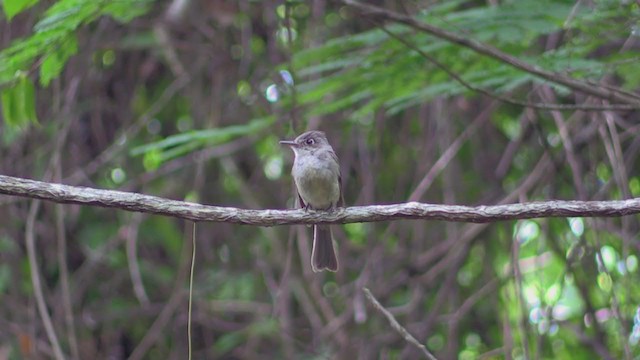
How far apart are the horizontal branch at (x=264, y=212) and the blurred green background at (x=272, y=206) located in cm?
251

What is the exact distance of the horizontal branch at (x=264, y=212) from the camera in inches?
128

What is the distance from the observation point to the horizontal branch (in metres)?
3.24

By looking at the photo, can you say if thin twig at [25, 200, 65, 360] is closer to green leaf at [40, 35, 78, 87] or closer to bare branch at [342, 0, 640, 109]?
green leaf at [40, 35, 78, 87]

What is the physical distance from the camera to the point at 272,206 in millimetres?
7121

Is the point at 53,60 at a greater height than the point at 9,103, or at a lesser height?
greater

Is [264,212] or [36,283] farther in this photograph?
[36,283]

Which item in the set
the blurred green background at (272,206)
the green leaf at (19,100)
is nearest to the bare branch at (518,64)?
the green leaf at (19,100)

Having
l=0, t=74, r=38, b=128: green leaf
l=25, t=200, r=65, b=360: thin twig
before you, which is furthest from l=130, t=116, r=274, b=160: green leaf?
l=25, t=200, r=65, b=360: thin twig

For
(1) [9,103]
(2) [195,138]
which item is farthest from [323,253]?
(1) [9,103]

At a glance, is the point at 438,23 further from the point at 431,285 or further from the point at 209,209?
the point at 431,285

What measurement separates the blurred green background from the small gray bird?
0.58 meters

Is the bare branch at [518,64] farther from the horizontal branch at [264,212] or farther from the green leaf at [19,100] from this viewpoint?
the green leaf at [19,100]

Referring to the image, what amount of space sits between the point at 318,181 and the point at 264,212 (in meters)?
1.74

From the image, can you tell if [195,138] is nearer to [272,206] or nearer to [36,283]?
[36,283]
